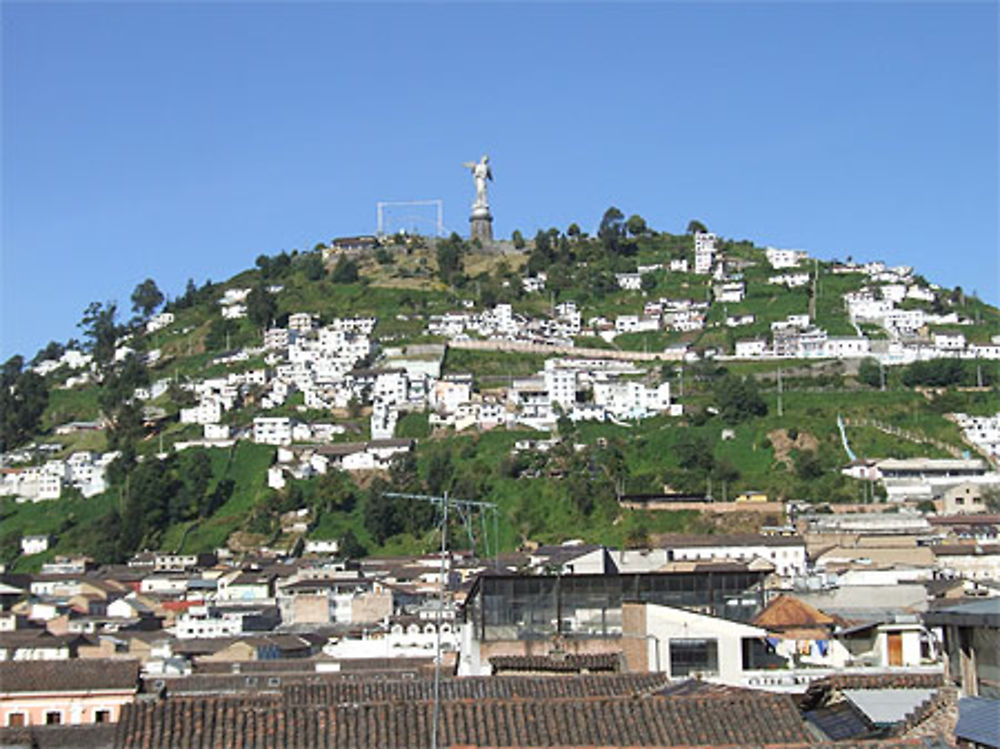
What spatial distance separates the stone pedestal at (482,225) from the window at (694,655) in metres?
118

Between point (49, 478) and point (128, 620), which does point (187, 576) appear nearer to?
point (128, 620)

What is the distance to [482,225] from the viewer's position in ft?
452

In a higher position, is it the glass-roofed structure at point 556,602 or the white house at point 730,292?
the white house at point 730,292

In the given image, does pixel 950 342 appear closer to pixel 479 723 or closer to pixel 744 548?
pixel 744 548

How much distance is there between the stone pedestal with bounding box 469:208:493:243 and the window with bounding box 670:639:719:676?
387 ft

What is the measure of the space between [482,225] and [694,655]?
11917 centimetres

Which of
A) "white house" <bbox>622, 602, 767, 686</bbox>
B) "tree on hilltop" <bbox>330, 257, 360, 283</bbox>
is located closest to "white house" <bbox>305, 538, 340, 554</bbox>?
"tree on hilltop" <bbox>330, 257, 360, 283</bbox>

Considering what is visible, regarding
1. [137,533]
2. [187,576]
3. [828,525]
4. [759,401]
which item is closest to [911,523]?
[828,525]

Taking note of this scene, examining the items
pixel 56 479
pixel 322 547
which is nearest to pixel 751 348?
pixel 322 547

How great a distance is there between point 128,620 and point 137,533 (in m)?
25.3

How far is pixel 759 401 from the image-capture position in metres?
91.0

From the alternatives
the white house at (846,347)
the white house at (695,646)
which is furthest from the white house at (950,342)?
the white house at (695,646)

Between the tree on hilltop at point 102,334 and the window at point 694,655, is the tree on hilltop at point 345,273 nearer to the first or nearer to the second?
the tree on hilltop at point 102,334

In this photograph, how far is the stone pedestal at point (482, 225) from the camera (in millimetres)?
137625
